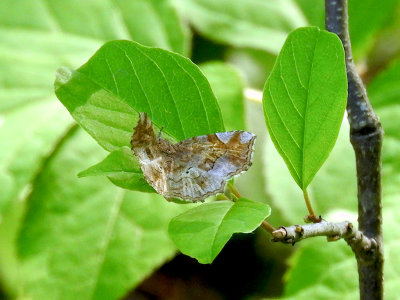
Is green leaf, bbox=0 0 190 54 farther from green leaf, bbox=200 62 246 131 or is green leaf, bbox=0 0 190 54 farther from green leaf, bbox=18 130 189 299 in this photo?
green leaf, bbox=18 130 189 299

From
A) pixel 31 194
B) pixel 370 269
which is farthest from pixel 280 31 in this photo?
pixel 370 269

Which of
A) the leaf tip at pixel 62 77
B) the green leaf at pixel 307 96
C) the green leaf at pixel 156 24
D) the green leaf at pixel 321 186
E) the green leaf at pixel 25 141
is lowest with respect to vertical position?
the green leaf at pixel 25 141

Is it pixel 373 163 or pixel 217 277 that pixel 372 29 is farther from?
pixel 373 163

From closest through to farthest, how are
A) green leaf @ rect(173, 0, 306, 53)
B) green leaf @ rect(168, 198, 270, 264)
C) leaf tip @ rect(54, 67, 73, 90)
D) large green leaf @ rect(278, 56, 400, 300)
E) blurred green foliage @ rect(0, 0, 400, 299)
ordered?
1. green leaf @ rect(168, 198, 270, 264)
2. leaf tip @ rect(54, 67, 73, 90)
3. large green leaf @ rect(278, 56, 400, 300)
4. blurred green foliage @ rect(0, 0, 400, 299)
5. green leaf @ rect(173, 0, 306, 53)

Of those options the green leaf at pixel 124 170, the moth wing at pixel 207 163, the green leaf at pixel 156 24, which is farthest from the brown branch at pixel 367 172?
the green leaf at pixel 156 24

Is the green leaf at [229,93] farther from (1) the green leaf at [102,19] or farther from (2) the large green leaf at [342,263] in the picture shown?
(2) the large green leaf at [342,263]

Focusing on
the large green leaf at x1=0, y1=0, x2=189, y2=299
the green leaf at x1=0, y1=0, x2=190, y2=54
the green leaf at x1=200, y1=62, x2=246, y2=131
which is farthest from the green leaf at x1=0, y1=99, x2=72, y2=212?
the green leaf at x1=200, y1=62, x2=246, y2=131
